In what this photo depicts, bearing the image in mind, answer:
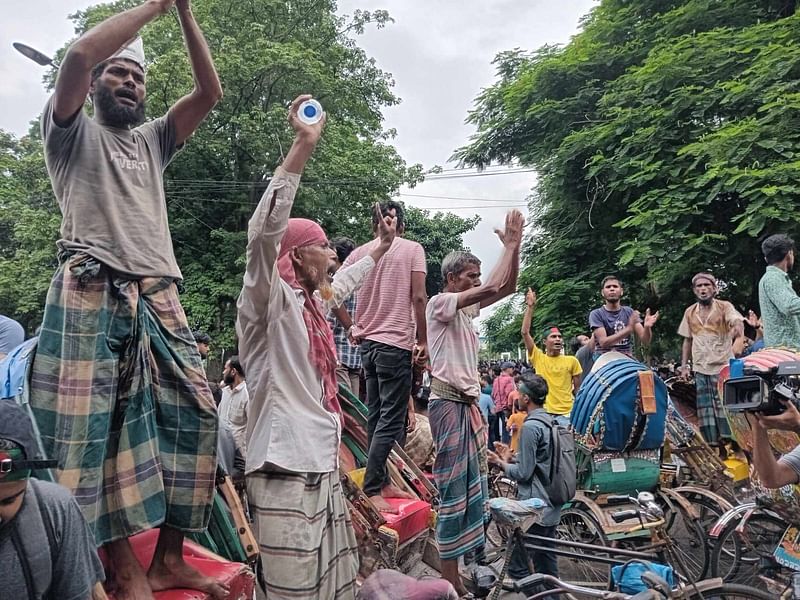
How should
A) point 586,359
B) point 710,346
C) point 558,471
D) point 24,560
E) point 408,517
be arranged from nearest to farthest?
point 24,560 → point 408,517 → point 558,471 → point 710,346 → point 586,359

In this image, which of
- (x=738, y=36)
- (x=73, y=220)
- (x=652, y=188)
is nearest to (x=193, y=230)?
(x=652, y=188)

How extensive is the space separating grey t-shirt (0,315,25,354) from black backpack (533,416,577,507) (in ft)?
12.2

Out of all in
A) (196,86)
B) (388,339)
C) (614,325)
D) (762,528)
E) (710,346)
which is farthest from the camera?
(710,346)

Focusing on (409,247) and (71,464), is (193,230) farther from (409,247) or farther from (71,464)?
(71,464)

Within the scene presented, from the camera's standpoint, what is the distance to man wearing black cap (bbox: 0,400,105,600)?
1.63 metres

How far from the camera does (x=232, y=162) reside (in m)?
18.5

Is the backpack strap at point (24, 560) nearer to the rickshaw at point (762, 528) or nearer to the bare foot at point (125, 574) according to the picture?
the bare foot at point (125, 574)

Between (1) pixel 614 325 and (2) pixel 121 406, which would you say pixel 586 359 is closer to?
(1) pixel 614 325

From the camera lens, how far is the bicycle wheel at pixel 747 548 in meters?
4.24

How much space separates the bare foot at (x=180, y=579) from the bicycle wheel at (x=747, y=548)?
3.34 metres

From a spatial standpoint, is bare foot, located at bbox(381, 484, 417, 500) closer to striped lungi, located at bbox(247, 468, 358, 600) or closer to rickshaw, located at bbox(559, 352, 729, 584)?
striped lungi, located at bbox(247, 468, 358, 600)

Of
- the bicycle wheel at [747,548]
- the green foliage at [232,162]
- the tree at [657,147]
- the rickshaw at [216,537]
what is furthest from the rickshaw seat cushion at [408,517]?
the green foliage at [232,162]

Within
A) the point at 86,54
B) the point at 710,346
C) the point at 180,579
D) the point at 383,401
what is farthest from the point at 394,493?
the point at 710,346

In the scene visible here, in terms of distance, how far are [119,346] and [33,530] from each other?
2.32 feet
